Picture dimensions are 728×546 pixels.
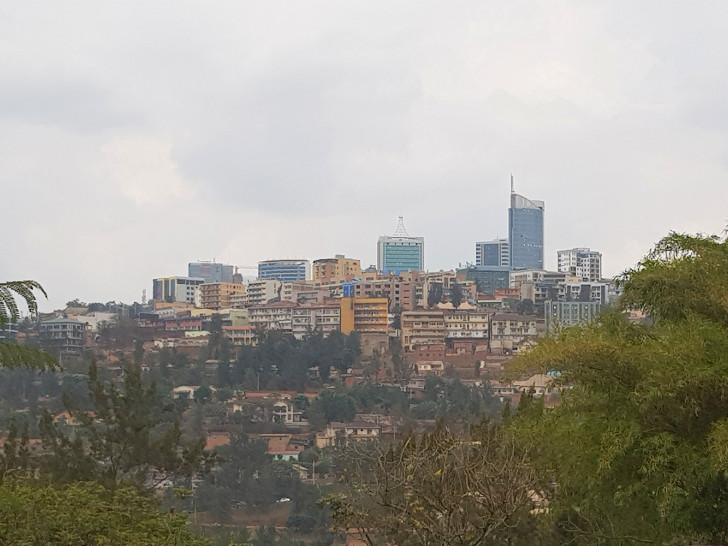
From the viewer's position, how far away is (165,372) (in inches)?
1854

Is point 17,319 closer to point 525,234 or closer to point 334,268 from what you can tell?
point 334,268

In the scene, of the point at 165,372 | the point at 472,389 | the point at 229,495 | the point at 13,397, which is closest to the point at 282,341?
the point at 165,372

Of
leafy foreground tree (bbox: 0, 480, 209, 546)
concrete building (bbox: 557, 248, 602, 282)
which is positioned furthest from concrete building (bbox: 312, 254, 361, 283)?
leafy foreground tree (bbox: 0, 480, 209, 546)

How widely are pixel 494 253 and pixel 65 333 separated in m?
63.3

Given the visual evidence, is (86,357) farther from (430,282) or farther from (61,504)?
(61,504)

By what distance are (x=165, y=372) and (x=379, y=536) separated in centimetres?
4213

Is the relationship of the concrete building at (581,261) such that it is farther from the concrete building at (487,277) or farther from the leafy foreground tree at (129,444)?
the leafy foreground tree at (129,444)

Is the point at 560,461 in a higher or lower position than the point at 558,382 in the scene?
lower

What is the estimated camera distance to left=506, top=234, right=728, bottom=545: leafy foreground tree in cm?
507

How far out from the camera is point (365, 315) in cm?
5919

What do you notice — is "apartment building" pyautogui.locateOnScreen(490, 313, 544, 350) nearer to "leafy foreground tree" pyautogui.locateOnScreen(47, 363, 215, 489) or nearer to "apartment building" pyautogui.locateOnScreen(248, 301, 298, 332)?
"apartment building" pyautogui.locateOnScreen(248, 301, 298, 332)

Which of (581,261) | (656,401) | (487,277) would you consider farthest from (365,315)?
(656,401)

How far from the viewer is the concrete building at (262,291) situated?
71.4 meters

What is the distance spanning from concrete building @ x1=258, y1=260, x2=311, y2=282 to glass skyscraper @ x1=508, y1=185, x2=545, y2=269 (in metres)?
26.7
